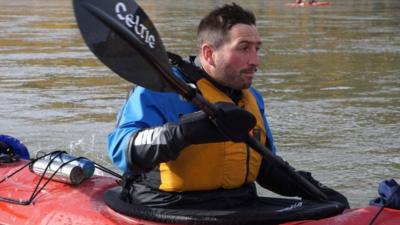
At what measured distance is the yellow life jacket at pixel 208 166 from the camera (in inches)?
123

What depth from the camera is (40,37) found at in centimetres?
1764

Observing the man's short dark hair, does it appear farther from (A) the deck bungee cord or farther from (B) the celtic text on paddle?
(A) the deck bungee cord

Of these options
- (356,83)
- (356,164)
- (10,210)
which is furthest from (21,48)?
(10,210)

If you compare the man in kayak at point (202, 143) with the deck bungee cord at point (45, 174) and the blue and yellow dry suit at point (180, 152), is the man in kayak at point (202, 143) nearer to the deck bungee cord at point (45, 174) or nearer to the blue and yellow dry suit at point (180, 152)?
the blue and yellow dry suit at point (180, 152)

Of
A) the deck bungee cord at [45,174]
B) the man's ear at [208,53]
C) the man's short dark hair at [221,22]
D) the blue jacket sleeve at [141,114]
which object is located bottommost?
the deck bungee cord at [45,174]

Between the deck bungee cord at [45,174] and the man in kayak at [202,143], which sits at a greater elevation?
the man in kayak at [202,143]

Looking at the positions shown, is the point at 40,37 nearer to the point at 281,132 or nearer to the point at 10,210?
the point at 281,132

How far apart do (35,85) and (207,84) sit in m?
7.29

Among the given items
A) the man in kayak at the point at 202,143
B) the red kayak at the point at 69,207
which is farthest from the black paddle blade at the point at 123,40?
the red kayak at the point at 69,207

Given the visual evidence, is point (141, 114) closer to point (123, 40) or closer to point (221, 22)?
point (123, 40)

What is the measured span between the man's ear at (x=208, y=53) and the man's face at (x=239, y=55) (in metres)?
0.02

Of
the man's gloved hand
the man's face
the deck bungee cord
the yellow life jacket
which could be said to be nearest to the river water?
the deck bungee cord

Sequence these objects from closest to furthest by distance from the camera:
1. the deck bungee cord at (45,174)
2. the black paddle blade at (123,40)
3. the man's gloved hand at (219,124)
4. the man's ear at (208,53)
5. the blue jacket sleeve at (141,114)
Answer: the man's gloved hand at (219,124) < the black paddle blade at (123,40) < the blue jacket sleeve at (141,114) < the man's ear at (208,53) < the deck bungee cord at (45,174)

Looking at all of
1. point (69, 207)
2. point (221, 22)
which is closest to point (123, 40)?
point (221, 22)
